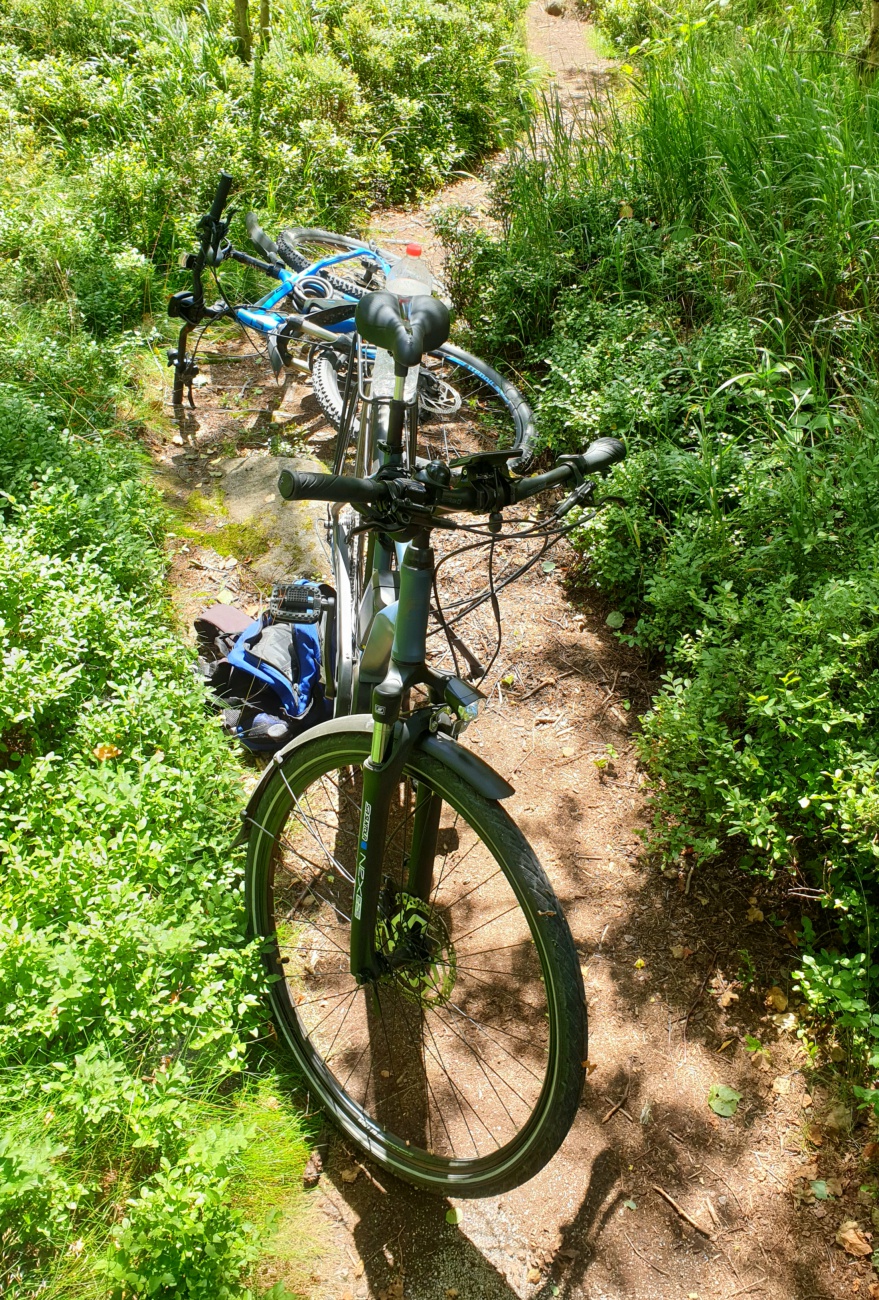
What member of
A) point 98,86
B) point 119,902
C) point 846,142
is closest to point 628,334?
point 846,142

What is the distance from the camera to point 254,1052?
265 centimetres

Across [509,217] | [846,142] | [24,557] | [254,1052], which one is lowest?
[254,1052]

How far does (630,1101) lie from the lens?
2.64 meters

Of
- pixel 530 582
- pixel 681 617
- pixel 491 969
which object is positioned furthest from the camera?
pixel 530 582

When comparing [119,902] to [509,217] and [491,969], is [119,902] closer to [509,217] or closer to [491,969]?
[491,969]

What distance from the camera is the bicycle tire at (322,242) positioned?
5.13 m

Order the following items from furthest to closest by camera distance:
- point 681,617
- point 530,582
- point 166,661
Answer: point 530,582, point 681,617, point 166,661

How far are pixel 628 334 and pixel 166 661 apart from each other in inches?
118

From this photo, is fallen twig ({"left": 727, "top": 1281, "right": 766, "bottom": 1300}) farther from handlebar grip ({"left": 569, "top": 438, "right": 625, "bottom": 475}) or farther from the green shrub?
handlebar grip ({"left": 569, "top": 438, "right": 625, "bottom": 475})

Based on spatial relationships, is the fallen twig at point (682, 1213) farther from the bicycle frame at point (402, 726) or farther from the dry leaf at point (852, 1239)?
the bicycle frame at point (402, 726)

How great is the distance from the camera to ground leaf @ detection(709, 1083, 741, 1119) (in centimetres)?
260

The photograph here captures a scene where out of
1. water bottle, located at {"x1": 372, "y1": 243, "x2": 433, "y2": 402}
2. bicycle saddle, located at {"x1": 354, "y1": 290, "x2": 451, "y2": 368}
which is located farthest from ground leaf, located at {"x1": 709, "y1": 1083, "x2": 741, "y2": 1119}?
water bottle, located at {"x1": 372, "y1": 243, "x2": 433, "y2": 402}

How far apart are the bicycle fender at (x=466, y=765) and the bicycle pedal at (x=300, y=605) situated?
5.20 feet

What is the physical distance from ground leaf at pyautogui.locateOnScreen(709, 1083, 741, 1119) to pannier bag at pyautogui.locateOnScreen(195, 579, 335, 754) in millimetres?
1911
